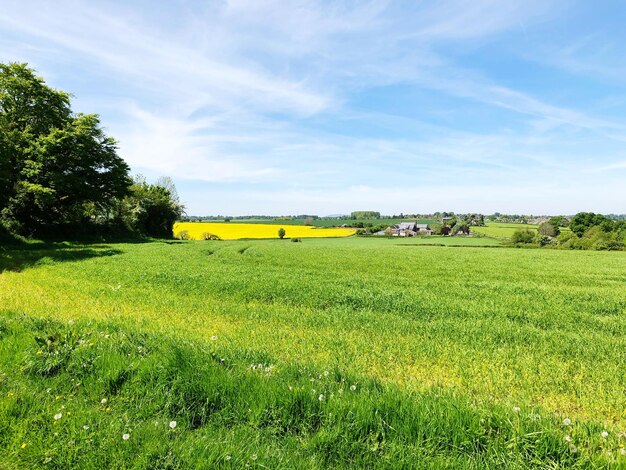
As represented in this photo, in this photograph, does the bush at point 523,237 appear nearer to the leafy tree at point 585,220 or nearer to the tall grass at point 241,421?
the leafy tree at point 585,220

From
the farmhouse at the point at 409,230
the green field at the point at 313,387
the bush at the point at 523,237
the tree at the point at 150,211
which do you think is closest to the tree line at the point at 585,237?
the bush at the point at 523,237

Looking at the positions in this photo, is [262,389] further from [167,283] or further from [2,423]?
[167,283]

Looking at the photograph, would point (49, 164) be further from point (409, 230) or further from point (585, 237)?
point (409, 230)

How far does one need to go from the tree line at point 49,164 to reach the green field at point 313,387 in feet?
94.1

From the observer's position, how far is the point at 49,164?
33375 millimetres

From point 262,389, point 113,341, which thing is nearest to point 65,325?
point 113,341

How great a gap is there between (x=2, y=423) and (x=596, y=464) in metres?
6.36

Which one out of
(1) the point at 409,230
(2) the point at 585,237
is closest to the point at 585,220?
(2) the point at 585,237

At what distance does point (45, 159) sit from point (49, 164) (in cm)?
153

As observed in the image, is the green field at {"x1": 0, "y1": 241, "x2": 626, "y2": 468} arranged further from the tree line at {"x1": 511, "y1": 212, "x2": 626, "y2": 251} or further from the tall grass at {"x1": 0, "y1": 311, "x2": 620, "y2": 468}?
the tree line at {"x1": 511, "y1": 212, "x2": 626, "y2": 251}

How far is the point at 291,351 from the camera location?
23.1 ft

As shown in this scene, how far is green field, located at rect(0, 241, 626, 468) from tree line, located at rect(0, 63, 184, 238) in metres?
28.7

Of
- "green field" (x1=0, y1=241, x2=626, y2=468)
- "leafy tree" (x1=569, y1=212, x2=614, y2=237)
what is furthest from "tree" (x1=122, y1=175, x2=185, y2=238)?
"leafy tree" (x1=569, y1=212, x2=614, y2=237)

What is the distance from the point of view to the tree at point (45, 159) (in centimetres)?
3159
